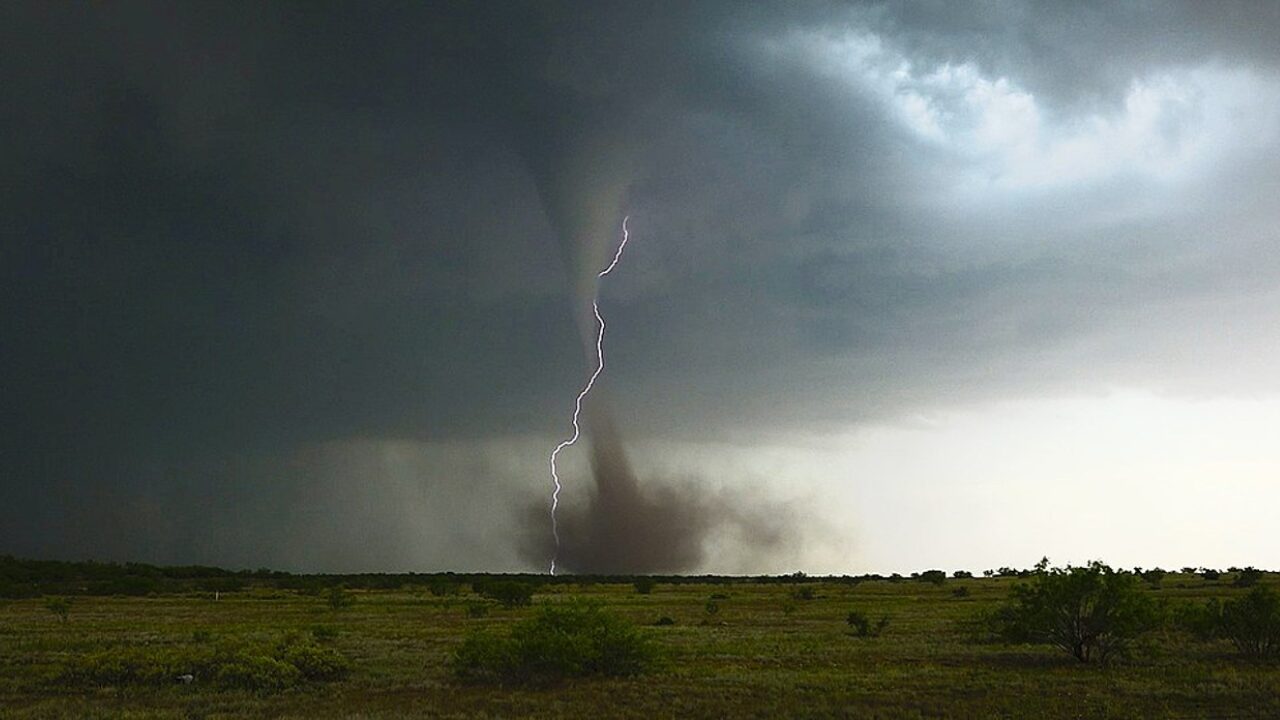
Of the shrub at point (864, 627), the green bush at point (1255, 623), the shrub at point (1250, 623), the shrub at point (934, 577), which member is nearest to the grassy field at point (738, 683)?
the shrub at point (864, 627)

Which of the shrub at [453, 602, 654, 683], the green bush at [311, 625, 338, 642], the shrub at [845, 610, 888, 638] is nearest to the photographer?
the shrub at [453, 602, 654, 683]

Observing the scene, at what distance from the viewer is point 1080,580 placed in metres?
34.8

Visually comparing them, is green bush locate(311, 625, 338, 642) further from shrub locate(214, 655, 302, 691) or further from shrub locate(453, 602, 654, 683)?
shrub locate(453, 602, 654, 683)

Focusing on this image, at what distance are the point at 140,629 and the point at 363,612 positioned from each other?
1912cm

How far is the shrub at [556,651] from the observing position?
31.0 meters

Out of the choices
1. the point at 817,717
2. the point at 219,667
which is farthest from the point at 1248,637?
the point at 219,667

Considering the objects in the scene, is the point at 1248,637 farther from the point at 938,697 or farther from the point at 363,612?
the point at 363,612

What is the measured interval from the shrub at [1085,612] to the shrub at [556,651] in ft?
50.0

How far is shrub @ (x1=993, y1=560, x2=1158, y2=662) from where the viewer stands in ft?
111

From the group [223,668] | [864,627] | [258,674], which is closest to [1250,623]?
[864,627]

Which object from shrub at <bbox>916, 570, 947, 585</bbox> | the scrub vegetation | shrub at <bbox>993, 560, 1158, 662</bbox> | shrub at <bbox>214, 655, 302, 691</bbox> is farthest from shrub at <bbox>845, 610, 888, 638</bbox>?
shrub at <bbox>916, 570, 947, 585</bbox>

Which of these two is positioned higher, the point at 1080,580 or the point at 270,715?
the point at 1080,580

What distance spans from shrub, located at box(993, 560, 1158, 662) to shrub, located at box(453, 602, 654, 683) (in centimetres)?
1524

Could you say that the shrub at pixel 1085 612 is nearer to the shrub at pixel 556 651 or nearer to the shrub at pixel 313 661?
the shrub at pixel 556 651
